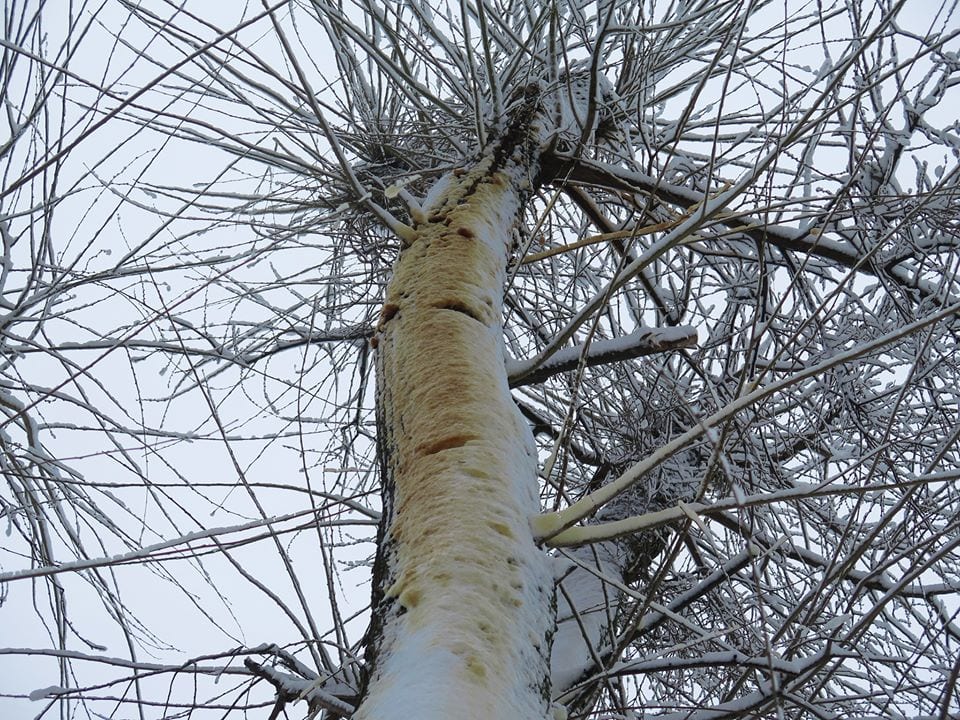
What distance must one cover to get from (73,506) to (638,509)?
1.74 m

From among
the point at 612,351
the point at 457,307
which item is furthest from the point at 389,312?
the point at 612,351

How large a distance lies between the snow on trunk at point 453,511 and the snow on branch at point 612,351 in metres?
0.12

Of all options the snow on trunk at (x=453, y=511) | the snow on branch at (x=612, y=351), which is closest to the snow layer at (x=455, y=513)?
the snow on trunk at (x=453, y=511)

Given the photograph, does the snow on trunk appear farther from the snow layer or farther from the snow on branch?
the snow on branch

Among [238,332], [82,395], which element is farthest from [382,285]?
[82,395]

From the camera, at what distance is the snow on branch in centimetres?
160

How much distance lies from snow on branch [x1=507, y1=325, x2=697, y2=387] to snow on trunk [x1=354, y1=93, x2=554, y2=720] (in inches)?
4.7

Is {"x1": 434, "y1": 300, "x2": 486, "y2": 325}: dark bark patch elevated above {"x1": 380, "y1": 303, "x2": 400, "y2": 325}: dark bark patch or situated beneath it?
situated beneath

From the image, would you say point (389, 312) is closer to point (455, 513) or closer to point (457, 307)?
point (457, 307)

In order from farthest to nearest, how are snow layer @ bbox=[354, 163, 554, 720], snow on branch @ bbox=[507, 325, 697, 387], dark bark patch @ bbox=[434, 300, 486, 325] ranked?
1. snow on branch @ bbox=[507, 325, 697, 387]
2. dark bark patch @ bbox=[434, 300, 486, 325]
3. snow layer @ bbox=[354, 163, 554, 720]

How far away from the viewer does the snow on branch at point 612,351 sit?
160cm

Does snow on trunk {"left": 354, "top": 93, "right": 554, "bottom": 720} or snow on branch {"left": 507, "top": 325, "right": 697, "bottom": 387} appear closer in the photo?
snow on trunk {"left": 354, "top": 93, "right": 554, "bottom": 720}

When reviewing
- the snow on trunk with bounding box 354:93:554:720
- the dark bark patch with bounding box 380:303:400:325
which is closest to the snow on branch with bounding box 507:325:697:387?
the snow on trunk with bounding box 354:93:554:720

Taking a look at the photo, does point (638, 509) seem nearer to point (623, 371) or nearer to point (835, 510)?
point (623, 371)
